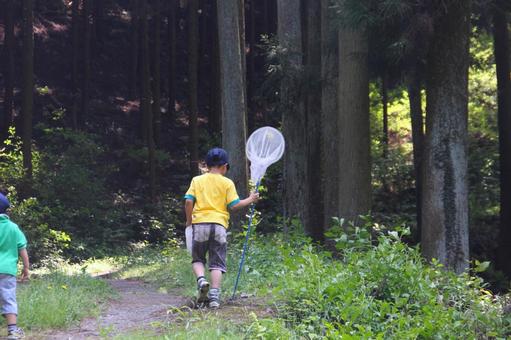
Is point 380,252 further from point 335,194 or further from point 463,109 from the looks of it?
point 335,194

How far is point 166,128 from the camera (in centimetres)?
3206

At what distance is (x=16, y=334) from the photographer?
675cm

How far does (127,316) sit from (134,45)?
2332 cm

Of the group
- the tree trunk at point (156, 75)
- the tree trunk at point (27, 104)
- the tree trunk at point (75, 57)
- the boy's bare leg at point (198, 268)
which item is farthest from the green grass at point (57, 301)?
the tree trunk at point (75, 57)

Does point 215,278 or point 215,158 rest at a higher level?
point 215,158

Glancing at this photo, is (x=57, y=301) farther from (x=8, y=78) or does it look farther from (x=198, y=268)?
(x=8, y=78)

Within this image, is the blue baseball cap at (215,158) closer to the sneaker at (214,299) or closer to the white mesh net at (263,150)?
the white mesh net at (263,150)

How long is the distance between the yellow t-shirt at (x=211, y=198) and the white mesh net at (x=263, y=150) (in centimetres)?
56

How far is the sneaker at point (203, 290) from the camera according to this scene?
23.6 ft

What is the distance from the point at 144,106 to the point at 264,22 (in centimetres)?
1089

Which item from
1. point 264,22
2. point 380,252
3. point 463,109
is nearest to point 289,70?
point 463,109

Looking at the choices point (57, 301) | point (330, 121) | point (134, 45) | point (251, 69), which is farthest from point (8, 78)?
point (57, 301)

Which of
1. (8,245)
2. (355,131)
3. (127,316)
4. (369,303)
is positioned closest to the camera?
(369,303)

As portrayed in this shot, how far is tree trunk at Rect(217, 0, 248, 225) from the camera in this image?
14.7 meters
